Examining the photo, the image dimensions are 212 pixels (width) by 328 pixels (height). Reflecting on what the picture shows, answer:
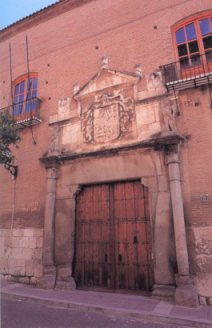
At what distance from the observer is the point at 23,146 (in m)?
8.32

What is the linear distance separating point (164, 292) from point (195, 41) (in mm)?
6463

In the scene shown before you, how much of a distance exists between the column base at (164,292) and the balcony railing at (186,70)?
4718mm

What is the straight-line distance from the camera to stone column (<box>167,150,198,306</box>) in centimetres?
467

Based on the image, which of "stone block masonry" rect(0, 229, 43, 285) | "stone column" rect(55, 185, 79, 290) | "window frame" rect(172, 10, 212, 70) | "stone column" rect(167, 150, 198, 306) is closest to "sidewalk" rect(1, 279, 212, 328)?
"stone column" rect(167, 150, 198, 306)

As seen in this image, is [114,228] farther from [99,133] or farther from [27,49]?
[27,49]

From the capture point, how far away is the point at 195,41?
666 cm

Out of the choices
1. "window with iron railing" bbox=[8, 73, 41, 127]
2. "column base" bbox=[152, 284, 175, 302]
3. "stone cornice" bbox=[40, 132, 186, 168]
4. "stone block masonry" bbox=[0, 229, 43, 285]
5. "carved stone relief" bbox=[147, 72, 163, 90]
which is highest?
"window with iron railing" bbox=[8, 73, 41, 127]

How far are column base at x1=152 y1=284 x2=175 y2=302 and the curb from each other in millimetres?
902

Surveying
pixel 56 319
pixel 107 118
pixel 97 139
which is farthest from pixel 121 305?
pixel 107 118

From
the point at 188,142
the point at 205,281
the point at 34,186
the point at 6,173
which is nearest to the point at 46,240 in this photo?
the point at 34,186

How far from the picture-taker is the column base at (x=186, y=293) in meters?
4.61

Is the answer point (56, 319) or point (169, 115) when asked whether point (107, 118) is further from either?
point (56, 319)

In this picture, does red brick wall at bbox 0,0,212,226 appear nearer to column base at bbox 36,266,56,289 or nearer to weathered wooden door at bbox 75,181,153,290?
weathered wooden door at bbox 75,181,153,290

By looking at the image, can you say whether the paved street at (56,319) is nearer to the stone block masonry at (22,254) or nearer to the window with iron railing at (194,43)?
the stone block masonry at (22,254)
